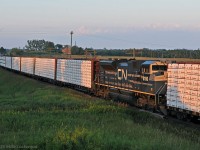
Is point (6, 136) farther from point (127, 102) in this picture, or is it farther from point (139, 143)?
point (127, 102)

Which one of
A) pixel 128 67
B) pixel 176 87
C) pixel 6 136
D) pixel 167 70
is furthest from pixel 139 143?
pixel 128 67

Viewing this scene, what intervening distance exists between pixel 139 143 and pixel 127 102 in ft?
56.6

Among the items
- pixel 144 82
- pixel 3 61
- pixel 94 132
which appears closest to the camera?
pixel 94 132

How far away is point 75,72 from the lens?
134 ft

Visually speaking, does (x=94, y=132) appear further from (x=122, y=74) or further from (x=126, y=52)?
(x=126, y=52)

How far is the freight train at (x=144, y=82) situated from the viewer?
2016 centimetres

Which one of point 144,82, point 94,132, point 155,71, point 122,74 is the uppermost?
point 155,71

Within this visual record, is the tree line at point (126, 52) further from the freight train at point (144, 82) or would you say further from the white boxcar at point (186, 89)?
the white boxcar at point (186, 89)

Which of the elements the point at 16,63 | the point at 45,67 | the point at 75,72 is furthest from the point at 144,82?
the point at 16,63

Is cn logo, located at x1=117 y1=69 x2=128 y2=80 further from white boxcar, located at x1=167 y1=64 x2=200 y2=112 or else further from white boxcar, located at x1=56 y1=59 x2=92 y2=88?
Answer: white boxcar, located at x1=167 y1=64 x2=200 y2=112

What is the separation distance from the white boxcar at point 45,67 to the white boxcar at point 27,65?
8.07 ft

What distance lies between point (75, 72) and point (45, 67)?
12.8 m

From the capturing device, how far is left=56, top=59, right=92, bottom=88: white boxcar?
36438 millimetres

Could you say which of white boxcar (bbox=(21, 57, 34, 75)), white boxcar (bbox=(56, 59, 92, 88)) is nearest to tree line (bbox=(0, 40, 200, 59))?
white boxcar (bbox=(56, 59, 92, 88))
